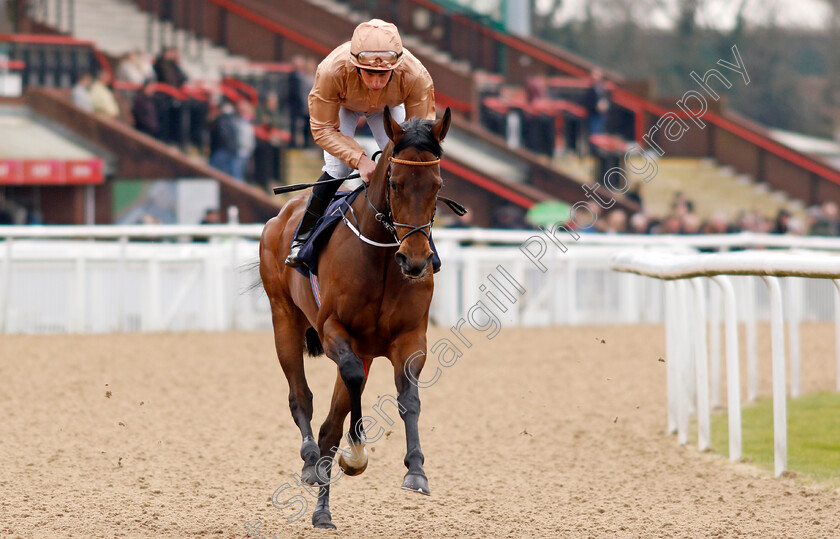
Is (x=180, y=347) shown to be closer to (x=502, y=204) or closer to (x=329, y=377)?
(x=329, y=377)

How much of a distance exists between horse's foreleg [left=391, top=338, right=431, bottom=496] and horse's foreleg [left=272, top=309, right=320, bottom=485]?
27.4 inches

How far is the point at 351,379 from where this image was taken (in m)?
5.13

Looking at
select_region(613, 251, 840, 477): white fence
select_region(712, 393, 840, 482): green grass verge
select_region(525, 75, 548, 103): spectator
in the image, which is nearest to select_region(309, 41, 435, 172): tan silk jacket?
select_region(613, 251, 840, 477): white fence

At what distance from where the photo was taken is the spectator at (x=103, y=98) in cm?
1716

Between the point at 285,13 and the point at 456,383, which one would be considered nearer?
the point at 456,383

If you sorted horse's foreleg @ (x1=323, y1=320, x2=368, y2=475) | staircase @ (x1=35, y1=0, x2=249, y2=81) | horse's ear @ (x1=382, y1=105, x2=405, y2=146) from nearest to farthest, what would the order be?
horse's ear @ (x1=382, y1=105, x2=405, y2=146) < horse's foreleg @ (x1=323, y1=320, x2=368, y2=475) < staircase @ (x1=35, y1=0, x2=249, y2=81)

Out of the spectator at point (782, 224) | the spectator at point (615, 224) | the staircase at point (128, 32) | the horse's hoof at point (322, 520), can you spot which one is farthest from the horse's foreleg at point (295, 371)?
the staircase at point (128, 32)

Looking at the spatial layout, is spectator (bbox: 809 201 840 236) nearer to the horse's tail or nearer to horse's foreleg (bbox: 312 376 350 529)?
the horse's tail

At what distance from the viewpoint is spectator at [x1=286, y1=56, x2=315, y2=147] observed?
58.0 feet

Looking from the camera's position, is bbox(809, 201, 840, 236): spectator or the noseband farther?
bbox(809, 201, 840, 236): spectator

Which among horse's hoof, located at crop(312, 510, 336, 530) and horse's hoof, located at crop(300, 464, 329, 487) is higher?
horse's hoof, located at crop(300, 464, 329, 487)

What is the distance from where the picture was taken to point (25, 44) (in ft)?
59.5

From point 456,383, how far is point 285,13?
47.6 feet

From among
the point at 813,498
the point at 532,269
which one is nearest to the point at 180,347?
the point at 532,269
